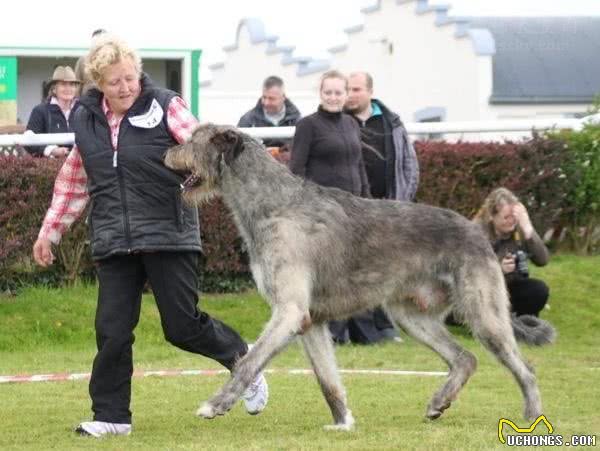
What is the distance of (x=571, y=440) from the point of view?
8594 millimetres

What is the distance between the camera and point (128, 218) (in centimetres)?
898

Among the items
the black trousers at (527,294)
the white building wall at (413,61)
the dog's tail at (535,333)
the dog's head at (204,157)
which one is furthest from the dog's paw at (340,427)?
the white building wall at (413,61)

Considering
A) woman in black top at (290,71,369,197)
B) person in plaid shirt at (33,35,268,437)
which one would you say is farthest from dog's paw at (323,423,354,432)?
woman in black top at (290,71,369,197)

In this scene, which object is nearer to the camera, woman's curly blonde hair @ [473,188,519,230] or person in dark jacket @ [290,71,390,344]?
person in dark jacket @ [290,71,390,344]

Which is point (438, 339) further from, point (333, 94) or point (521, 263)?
point (521, 263)

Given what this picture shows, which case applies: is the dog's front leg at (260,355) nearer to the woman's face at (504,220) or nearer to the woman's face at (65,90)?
the woman's face at (504,220)

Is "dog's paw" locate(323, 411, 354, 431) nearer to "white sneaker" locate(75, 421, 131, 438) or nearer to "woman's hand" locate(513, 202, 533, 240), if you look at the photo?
"white sneaker" locate(75, 421, 131, 438)

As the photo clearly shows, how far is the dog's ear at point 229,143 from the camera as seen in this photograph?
29.5ft

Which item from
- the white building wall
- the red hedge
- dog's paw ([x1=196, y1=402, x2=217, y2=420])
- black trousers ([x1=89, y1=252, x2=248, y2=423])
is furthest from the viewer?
the white building wall

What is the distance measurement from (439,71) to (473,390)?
2789 cm

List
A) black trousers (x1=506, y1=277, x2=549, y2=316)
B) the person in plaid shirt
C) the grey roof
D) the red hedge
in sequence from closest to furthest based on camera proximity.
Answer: the person in plaid shirt < black trousers (x1=506, y1=277, x2=549, y2=316) < the red hedge < the grey roof

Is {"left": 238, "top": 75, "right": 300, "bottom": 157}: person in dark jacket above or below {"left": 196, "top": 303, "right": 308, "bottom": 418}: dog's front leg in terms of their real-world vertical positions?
above

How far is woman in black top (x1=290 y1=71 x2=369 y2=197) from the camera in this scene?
43.0 ft

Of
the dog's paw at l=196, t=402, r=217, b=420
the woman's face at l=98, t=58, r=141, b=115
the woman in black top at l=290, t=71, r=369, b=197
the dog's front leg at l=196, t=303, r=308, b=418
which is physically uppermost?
the woman's face at l=98, t=58, r=141, b=115
